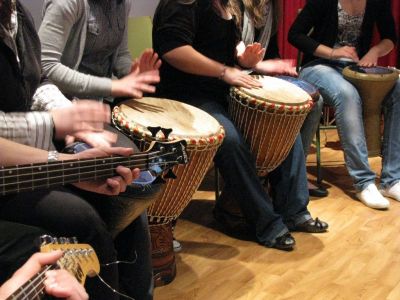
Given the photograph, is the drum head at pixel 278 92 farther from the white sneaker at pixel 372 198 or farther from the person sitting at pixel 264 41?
the white sneaker at pixel 372 198

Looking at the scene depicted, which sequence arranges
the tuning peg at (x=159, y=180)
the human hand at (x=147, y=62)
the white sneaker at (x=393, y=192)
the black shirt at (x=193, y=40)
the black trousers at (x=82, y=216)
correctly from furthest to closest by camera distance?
the white sneaker at (x=393, y=192) → the black shirt at (x=193, y=40) → the human hand at (x=147, y=62) → the tuning peg at (x=159, y=180) → the black trousers at (x=82, y=216)

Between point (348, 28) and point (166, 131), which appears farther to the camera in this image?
point (348, 28)

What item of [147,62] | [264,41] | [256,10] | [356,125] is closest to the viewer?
[147,62]

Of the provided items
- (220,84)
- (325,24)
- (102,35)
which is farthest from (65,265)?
(325,24)

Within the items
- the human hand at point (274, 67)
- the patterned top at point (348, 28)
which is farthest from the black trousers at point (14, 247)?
the patterned top at point (348, 28)

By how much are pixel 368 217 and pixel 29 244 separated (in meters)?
2.00

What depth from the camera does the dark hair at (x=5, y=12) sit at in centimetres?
168

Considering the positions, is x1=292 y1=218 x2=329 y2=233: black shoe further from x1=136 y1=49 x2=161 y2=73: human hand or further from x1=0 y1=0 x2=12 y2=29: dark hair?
x1=0 y1=0 x2=12 y2=29: dark hair

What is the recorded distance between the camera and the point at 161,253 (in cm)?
231

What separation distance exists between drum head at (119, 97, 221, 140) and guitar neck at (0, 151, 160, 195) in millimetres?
353

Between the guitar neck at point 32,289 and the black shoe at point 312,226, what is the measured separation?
6.05 feet

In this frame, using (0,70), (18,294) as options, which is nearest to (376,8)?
(0,70)

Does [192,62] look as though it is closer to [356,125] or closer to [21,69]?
[21,69]

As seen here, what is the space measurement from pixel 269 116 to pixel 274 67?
51 centimetres
